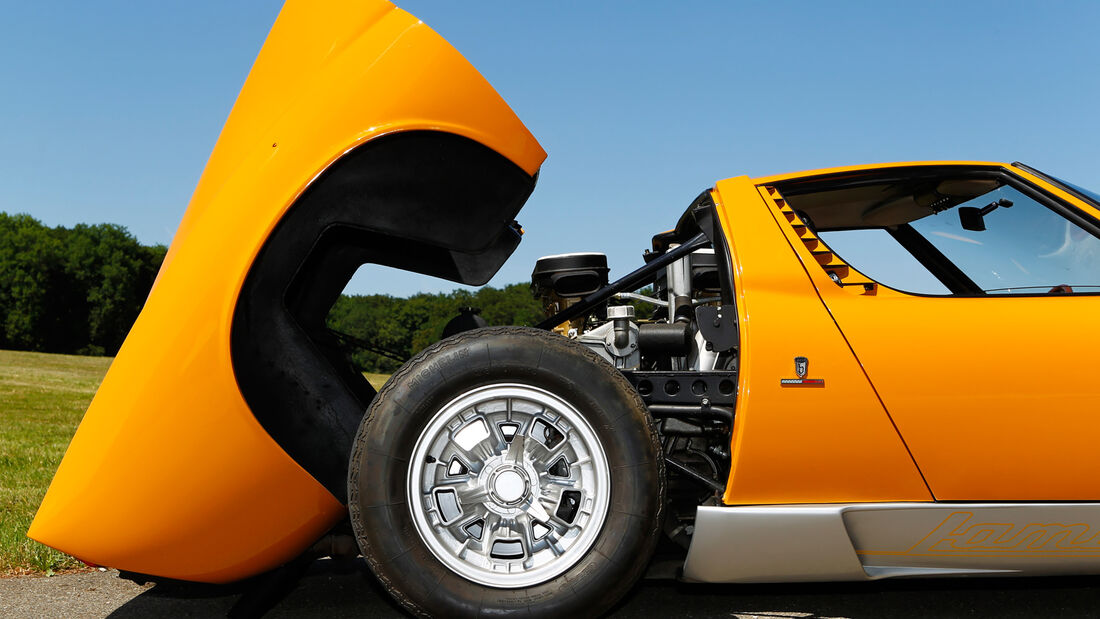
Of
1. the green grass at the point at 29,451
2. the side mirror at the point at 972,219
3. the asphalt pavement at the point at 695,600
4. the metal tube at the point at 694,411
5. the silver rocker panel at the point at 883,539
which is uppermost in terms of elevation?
the side mirror at the point at 972,219

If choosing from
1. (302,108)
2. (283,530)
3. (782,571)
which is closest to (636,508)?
(782,571)

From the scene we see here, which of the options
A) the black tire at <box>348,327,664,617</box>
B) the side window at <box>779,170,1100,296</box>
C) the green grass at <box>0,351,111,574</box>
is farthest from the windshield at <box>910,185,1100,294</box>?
the green grass at <box>0,351,111,574</box>

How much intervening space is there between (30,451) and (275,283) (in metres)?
6.01

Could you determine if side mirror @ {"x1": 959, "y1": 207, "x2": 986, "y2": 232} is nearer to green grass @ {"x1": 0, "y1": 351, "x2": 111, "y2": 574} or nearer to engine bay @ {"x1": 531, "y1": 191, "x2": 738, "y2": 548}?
engine bay @ {"x1": 531, "y1": 191, "x2": 738, "y2": 548}

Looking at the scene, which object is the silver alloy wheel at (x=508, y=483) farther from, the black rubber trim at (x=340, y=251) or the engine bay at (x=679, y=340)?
the black rubber trim at (x=340, y=251)

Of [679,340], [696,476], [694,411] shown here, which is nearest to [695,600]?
[696,476]

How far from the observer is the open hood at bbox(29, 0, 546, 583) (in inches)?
95.5

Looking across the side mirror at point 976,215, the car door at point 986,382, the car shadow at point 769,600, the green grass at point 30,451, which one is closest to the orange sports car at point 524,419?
the car door at point 986,382

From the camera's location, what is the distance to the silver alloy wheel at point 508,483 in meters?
2.49

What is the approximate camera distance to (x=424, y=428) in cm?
248

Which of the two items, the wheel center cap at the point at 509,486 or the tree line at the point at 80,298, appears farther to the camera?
the tree line at the point at 80,298

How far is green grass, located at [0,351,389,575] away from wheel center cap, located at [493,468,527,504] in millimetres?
2222

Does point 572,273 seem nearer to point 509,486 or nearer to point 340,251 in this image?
point 340,251

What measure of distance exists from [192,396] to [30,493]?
11.6ft
